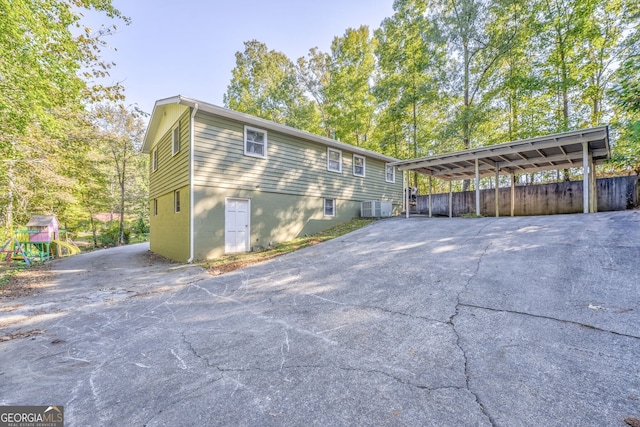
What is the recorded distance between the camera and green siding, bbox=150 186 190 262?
331 inches

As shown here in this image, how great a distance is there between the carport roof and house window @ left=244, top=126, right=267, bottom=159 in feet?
20.9

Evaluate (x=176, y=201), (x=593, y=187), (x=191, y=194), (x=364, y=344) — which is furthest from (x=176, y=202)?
(x=593, y=187)

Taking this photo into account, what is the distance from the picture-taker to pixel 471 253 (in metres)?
5.34

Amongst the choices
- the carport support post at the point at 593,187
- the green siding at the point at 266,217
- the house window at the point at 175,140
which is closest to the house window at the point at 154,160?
the house window at the point at 175,140

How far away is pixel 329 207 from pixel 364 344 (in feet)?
32.2

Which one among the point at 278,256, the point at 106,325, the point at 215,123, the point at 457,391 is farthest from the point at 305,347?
the point at 215,123

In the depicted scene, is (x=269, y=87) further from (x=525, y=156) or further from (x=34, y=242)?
(x=525, y=156)

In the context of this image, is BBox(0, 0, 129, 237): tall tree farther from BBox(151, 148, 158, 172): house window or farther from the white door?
the white door

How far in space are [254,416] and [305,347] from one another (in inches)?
38.5

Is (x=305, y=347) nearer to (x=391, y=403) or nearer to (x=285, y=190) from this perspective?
(x=391, y=403)

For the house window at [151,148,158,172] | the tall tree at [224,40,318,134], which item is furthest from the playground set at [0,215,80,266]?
the tall tree at [224,40,318,134]

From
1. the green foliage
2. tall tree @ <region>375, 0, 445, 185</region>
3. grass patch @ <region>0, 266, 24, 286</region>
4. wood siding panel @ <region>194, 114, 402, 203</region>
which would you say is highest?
tall tree @ <region>375, 0, 445, 185</region>

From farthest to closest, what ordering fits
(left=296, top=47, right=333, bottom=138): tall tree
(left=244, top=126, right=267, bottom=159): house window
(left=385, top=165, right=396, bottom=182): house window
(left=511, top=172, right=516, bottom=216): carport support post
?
(left=296, top=47, right=333, bottom=138): tall tree < (left=385, top=165, right=396, bottom=182): house window < (left=511, top=172, right=516, bottom=216): carport support post < (left=244, top=126, right=267, bottom=159): house window

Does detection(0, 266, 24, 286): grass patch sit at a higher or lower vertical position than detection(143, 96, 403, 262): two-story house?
lower
